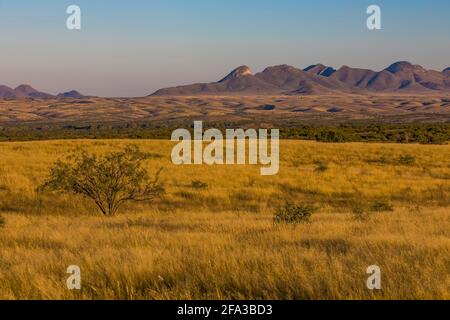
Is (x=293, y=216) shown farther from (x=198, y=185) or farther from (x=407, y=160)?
(x=407, y=160)

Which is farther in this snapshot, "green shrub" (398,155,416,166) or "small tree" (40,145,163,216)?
"green shrub" (398,155,416,166)

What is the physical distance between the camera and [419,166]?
3250cm

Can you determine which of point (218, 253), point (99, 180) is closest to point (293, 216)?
point (218, 253)

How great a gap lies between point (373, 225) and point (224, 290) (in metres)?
6.65

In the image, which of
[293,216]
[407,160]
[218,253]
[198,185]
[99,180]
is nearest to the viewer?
[218,253]

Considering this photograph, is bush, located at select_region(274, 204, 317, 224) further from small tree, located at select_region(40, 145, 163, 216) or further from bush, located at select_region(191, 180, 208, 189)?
bush, located at select_region(191, 180, 208, 189)

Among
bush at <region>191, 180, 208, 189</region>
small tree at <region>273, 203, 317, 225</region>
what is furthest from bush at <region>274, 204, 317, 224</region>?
bush at <region>191, 180, 208, 189</region>

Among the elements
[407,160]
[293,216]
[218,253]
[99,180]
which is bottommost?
[407,160]

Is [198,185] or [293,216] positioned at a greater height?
[293,216]

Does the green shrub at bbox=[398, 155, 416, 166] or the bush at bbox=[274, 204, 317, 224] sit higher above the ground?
the bush at bbox=[274, 204, 317, 224]

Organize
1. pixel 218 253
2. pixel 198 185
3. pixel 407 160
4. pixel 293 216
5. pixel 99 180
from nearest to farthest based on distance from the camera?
pixel 218 253 < pixel 293 216 < pixel 99 180 < pixel 198 185 < pixel 407 160

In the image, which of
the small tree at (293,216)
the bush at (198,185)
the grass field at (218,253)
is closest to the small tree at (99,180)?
the grass field at (218,253)

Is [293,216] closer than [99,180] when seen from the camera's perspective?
Yes
